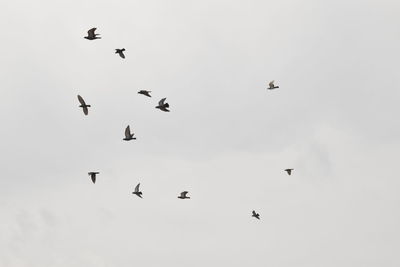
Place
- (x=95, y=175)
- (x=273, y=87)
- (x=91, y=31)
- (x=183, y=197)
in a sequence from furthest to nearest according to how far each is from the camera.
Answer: (x=273, y=87), (x=183, y=197), (x=95, y=175), (x=91, y=31)

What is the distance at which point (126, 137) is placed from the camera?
143 m

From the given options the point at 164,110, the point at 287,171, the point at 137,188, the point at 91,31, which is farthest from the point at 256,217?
the point at 91,31

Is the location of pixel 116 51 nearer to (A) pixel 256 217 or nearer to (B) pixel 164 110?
(B) pixel 164 110

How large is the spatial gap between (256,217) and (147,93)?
31910 mm

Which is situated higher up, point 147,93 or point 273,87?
point 273,87

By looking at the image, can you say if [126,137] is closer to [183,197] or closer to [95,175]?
[95,175]

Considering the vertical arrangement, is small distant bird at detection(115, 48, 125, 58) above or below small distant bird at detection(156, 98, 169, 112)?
above

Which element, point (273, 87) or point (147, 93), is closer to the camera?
point (147, 93)

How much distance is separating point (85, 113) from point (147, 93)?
36.5 feet

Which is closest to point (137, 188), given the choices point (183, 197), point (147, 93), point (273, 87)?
point (183, 197)

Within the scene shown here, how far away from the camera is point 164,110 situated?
450 feet

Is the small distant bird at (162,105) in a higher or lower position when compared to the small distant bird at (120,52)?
lower

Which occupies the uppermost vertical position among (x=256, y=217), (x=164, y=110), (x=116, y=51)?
(x=116, y=51)

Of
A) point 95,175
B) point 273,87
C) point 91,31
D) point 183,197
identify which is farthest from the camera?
point 273,87
